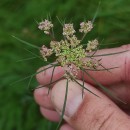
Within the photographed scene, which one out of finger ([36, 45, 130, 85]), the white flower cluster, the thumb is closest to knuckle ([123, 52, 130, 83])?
finger ([36, 45, 130, 85])

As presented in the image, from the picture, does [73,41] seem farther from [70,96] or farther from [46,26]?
[70,96]

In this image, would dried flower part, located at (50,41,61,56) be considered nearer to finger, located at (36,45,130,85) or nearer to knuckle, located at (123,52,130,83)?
finger, located at (36,45,130,85)

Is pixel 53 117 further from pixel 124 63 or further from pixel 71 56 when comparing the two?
pixel 71 56

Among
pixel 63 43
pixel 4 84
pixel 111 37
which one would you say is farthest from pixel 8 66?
pixel 63 43

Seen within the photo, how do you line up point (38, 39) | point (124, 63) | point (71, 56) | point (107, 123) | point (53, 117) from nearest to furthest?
point (71, 56), point (107, 123), point (124, 63), point (53, 117), point (38, 39)

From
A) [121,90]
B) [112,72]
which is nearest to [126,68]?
[112,72]

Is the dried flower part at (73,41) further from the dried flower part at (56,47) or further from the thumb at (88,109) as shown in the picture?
the thumb at (88,109)
